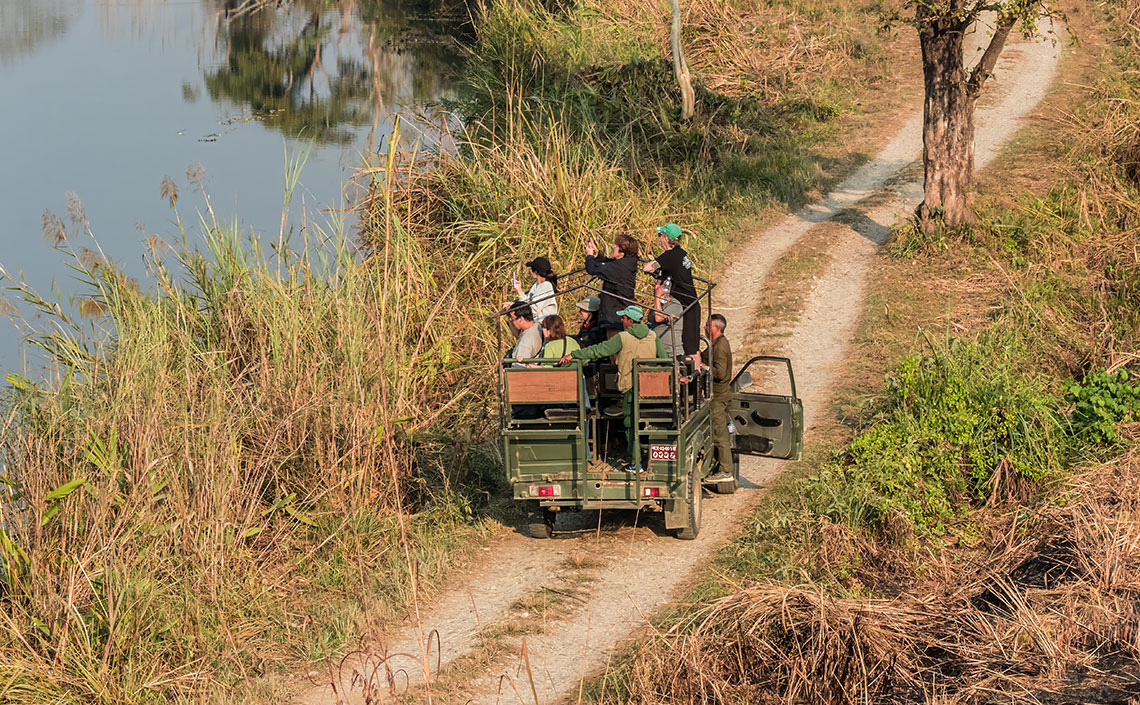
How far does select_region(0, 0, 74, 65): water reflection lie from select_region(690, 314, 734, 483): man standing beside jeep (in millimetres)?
28566

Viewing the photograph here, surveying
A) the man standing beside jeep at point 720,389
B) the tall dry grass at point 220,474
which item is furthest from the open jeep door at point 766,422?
the tall dry grass at point 220,474

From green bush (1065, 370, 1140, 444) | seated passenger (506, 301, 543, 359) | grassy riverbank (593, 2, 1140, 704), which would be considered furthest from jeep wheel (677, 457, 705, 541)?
green bush (1065, 370, 1140, 444)

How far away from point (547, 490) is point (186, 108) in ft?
73.5

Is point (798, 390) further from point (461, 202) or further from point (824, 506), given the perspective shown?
point (461, 202)

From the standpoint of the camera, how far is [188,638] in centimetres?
931

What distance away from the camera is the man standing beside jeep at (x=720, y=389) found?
11531 millimetres

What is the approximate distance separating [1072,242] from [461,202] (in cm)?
871

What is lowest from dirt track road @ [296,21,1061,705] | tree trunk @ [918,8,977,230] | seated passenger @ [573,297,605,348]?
dirt track road @ [296,21,1061,705]

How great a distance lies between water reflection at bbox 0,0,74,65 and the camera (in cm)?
3603

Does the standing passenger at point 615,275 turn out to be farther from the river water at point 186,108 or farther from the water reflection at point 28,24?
the water reflection at point 28,24

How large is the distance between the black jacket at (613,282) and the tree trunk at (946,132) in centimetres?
832

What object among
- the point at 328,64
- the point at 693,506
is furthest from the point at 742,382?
the point at 328,64

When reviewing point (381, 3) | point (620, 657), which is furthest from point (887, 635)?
point (381, 3)

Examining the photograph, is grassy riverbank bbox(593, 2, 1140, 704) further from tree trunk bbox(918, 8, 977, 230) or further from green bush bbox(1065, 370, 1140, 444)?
tree trunk bbox(918, 8, 977, 230)
